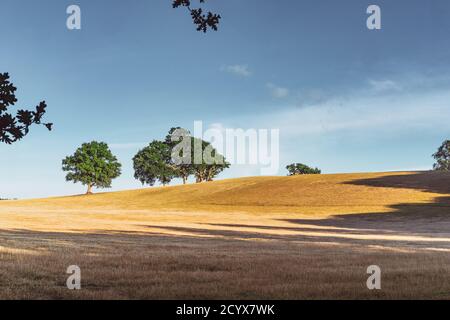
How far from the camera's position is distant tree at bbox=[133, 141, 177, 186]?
134 meters

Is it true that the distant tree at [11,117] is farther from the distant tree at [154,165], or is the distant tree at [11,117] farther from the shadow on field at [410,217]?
the distant tree at [154,165]

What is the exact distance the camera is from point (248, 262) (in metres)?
15.0

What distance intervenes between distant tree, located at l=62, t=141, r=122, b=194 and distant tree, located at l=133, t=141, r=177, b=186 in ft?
32.6

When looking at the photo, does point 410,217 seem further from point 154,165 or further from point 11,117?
point 154,165

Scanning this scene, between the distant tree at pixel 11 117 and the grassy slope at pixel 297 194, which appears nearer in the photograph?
the distant tree at pixel 11 117

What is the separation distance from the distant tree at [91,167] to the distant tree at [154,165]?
32.6ft

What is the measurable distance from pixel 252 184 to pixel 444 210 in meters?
45.7

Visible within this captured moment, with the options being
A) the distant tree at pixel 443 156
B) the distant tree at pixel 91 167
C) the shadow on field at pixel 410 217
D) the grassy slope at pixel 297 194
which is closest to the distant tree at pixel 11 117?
the shadow on field at pixel 410 217

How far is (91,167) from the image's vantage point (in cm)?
12081

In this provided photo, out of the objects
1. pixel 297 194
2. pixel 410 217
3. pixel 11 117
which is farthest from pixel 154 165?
pixel 11 117

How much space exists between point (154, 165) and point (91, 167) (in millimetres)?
19725

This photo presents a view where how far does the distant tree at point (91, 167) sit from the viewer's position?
12094 cm

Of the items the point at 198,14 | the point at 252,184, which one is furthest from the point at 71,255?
the point at 252,184

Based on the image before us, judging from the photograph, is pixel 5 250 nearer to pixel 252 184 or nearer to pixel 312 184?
pixel 312 184
